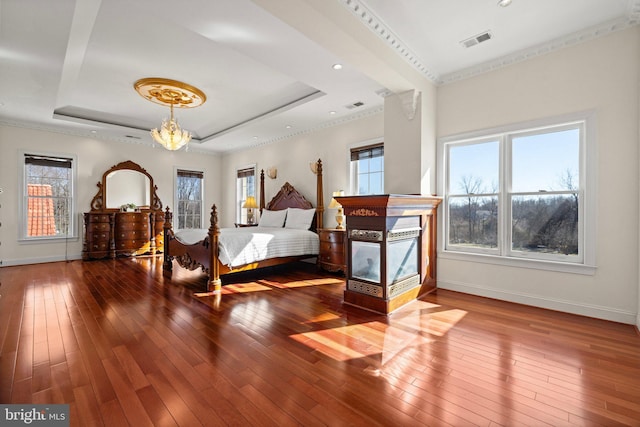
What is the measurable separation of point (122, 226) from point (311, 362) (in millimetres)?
6253

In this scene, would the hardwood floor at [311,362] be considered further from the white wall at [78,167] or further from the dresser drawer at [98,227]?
the white wall at [78,167]

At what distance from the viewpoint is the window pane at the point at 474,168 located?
364cm

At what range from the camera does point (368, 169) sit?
5102 millimetres

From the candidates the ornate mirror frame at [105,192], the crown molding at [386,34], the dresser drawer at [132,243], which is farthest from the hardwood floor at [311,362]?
the ornate mirror frame at [105,192]

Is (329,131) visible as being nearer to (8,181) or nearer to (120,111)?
(120,111)

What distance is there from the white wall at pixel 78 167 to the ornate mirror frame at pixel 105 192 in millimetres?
98

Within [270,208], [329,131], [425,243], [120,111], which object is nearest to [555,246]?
[425,243]

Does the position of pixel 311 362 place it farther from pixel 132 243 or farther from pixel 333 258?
pixel 132 243

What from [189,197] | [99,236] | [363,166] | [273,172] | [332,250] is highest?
[273,172]

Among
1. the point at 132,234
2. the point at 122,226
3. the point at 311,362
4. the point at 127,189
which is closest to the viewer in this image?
the point at 311,362

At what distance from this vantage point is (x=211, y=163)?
27.7 ft

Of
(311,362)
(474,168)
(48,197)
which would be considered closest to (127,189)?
(48,197)

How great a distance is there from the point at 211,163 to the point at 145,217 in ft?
8.01

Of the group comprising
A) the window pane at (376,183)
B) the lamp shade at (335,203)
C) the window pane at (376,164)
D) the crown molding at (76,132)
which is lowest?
the lamp shade at (335,203)
